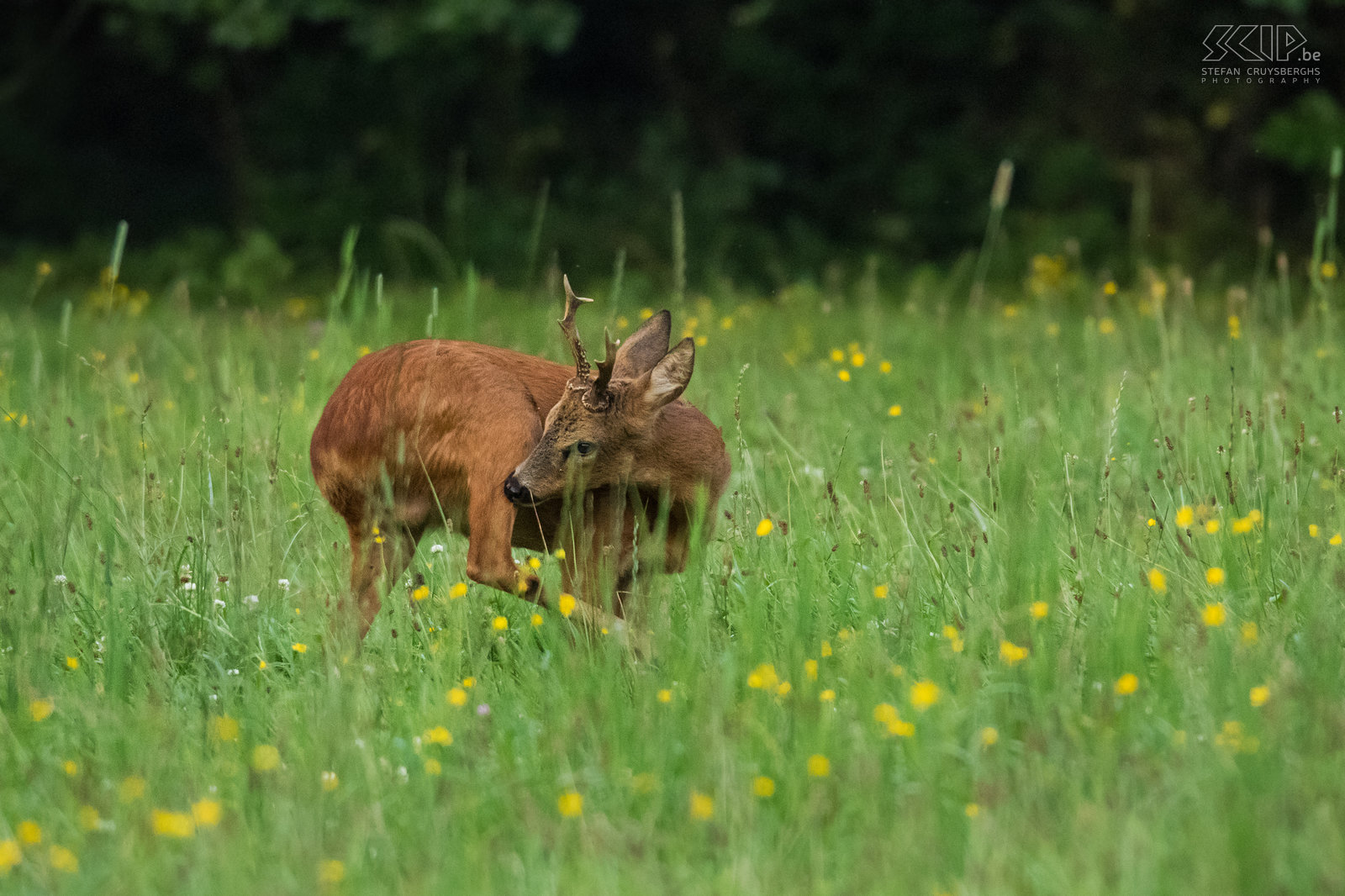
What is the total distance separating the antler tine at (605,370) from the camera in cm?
324

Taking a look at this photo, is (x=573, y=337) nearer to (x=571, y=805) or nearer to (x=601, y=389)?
(x=601, y=389)

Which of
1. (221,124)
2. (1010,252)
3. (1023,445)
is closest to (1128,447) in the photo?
(1023,445)

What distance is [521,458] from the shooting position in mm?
3379

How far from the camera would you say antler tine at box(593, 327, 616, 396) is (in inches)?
128

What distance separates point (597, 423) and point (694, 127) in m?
12.6

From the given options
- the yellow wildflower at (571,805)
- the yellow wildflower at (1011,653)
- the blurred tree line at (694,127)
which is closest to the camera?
the yellow wildflower at (571,805)

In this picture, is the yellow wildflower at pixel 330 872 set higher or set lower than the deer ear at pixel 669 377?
lower

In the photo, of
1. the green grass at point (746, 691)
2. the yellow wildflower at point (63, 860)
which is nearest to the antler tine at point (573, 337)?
the green grass at point (746, 691)

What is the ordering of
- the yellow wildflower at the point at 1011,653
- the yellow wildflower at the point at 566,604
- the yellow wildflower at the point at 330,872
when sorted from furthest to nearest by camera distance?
the yellow wildflower at the point at 566,604 → the yellow wildflower at the point at 1011,653 → the yellow wildflower at the point at 330,872

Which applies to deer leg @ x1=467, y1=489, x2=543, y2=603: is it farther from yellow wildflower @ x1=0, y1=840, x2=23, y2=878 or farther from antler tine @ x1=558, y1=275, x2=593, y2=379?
yellow wildflower @ x1=0, y1=840, x2=23, y2=878

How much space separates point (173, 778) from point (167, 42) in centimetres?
1167

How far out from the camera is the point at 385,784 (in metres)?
2.72

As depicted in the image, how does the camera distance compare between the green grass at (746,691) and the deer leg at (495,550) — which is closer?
the green grass at (746,691)

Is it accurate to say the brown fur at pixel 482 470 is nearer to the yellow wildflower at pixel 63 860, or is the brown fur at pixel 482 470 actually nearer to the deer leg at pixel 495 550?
the deer leg at pixel 495 550
